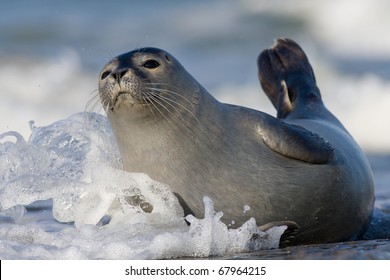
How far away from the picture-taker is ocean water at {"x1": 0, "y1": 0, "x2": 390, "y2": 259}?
5559 mm

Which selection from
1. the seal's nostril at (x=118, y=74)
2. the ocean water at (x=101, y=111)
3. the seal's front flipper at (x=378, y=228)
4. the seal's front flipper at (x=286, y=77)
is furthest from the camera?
the seal's front flipper at (x=286, y=77)

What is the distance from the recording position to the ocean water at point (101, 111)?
5559mm

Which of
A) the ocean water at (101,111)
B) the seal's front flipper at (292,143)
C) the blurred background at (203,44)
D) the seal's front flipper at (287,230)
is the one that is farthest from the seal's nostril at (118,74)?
the blurred background at (203,44)

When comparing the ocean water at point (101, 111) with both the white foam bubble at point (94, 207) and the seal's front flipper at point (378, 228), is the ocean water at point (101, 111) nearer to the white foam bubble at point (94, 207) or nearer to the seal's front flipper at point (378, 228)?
the white foam bubble at point (94, 207)

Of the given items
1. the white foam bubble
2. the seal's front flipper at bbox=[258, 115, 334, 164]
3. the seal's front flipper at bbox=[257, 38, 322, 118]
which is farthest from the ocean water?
the seal's front flipper at bbox=[257, 38, 322, 118]

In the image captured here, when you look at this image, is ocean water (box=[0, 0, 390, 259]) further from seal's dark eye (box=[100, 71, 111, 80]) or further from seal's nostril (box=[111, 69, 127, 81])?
seal's nostril (box=[111, 69, 127, 81])

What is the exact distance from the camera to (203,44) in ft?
70.0

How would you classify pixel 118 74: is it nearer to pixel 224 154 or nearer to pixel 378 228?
pixel 224 154

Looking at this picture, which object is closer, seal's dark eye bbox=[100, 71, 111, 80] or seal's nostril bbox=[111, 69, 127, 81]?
seal's nostril bbox=[111, 69, 127, 81]

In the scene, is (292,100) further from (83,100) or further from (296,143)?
(83,100)

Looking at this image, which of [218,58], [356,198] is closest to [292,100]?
[356,198]

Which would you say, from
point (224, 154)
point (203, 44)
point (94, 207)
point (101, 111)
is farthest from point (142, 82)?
point (203, 44)

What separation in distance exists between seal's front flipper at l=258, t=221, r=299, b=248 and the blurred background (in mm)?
10667

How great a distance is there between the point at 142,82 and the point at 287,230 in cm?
125
